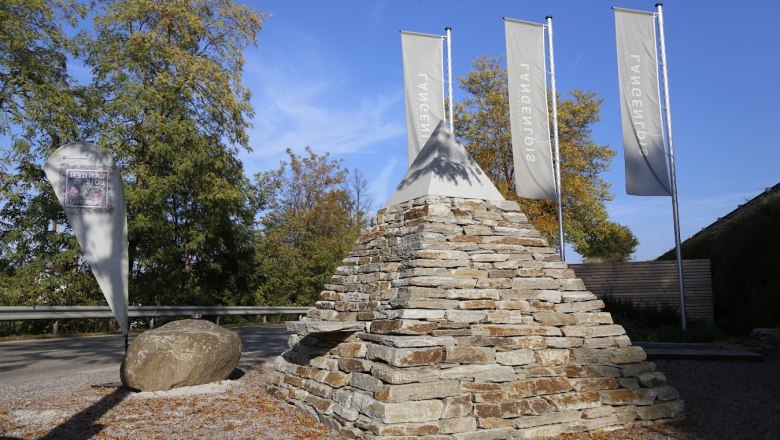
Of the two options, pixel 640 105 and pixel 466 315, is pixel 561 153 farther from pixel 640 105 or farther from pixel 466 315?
pixel 466 315

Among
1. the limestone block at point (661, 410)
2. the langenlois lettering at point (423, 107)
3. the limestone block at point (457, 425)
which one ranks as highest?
the langenlois lettering at point (423, 107)

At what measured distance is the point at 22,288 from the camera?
15.3m

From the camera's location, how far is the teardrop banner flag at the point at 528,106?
1392 cm

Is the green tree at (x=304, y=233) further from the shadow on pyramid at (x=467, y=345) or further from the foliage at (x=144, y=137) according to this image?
the shadow on pyramid at (x=467, y=345)

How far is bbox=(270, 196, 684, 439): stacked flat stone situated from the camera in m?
5.24

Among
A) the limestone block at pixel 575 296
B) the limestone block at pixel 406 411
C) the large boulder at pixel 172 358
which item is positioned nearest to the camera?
the limestone block at pixel 406 411

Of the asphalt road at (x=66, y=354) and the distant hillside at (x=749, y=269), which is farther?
the distant hillside at (x=749, y=269)

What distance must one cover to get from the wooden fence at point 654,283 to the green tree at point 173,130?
1134 centimetres

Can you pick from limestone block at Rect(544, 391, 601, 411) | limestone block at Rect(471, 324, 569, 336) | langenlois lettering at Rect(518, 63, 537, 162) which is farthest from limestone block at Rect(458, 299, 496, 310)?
langenlois lettering at Rect(518, 63, 537, 162)

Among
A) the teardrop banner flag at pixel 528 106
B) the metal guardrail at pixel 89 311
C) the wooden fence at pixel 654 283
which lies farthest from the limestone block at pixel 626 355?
the wooden fence at pixel 654 283

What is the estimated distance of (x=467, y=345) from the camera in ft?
18.2

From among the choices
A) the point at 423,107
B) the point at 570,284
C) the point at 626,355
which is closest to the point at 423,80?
the point at 423,107

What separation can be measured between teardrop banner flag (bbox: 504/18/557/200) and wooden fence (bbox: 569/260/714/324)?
536 cm

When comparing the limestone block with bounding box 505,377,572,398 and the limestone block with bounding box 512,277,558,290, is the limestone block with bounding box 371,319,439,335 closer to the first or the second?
the limestone block with bounding box 505,377,572,398
